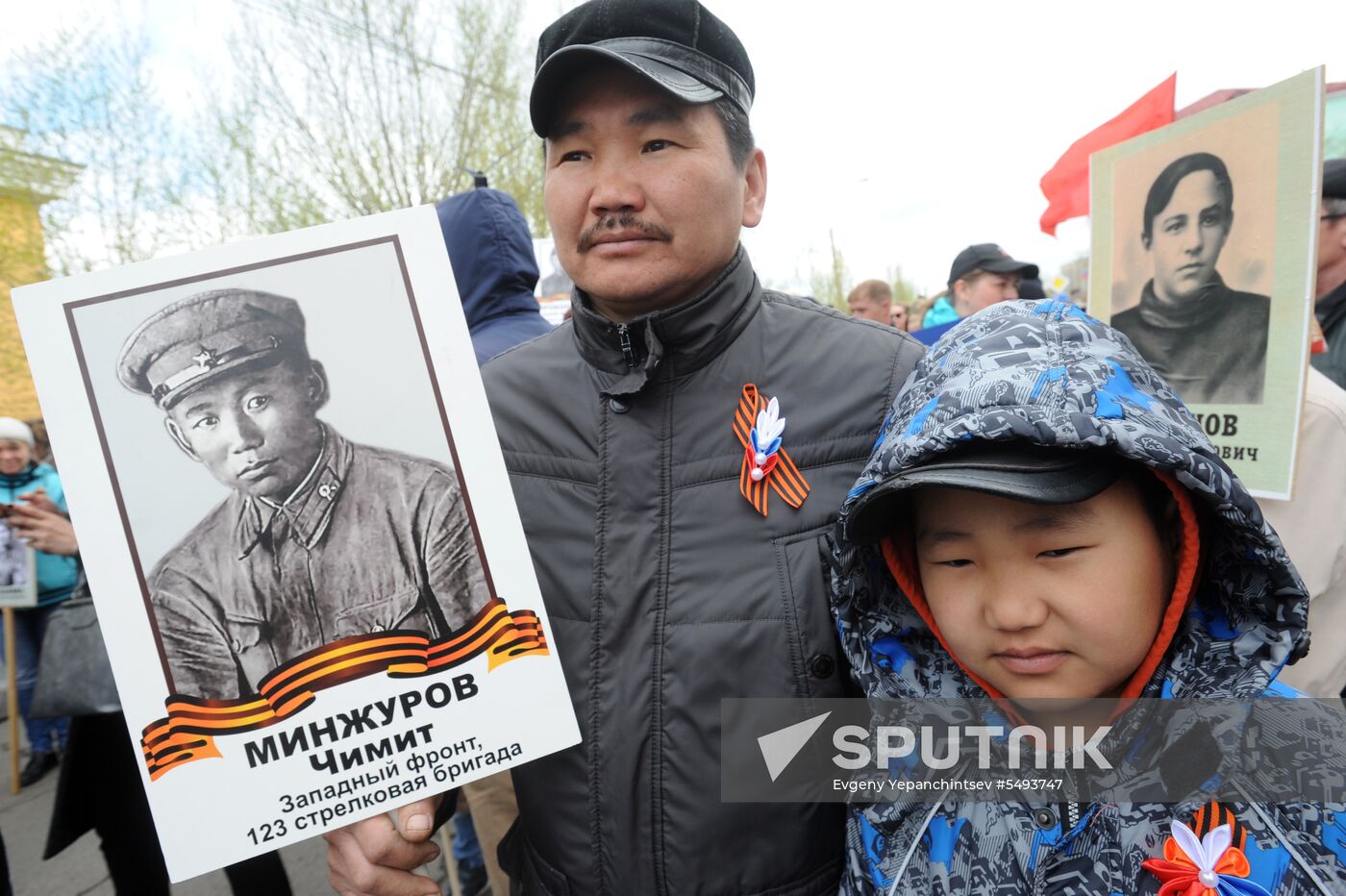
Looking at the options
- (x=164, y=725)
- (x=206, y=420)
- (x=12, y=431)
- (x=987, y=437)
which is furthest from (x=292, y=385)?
(x=12, y=431)

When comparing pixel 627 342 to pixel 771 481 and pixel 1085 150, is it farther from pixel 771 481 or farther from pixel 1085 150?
pixel 1085 150

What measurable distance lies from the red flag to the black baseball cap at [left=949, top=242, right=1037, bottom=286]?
32.0 inches

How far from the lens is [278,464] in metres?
0.93

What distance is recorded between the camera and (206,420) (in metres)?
0.92

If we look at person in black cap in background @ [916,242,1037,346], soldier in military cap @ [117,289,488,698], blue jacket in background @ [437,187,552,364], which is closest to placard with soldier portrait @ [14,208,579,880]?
soldier in military cap @ [117,289,488,698]

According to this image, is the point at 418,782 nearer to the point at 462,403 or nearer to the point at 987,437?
the point at 462,403

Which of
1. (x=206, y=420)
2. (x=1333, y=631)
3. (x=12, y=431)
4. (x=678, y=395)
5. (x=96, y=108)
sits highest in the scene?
(x=96, y=108)

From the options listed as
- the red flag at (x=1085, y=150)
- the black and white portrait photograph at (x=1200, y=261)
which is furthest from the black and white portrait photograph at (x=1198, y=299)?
the red flag at (x=1085, y=150)

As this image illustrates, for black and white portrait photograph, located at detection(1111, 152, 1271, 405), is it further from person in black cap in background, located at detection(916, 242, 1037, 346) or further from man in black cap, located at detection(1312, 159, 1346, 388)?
person in black cap in background, located at detection(916, 242, 1037, 346)

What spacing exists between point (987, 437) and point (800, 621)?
0.36 meters

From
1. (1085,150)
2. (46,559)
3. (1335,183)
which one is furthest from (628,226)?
(46,559)

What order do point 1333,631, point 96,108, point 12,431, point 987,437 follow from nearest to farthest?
point 987,437
point 1333,631
point 12,431
point 96,108

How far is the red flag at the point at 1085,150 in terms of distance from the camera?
A: 2.20 metres

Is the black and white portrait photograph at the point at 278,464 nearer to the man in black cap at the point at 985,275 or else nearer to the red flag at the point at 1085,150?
the red flag at the point at 1085,150
